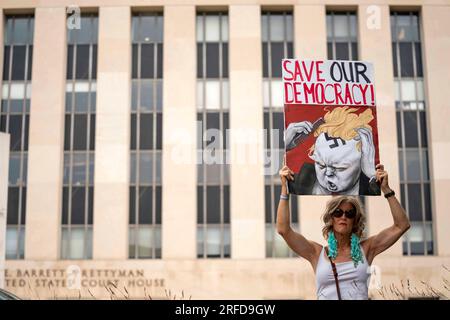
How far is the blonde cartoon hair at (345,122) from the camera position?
6352 mm

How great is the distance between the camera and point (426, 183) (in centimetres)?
2498

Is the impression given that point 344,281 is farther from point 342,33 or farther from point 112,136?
point 342,33

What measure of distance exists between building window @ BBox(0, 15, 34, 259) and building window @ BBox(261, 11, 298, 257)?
9294mm

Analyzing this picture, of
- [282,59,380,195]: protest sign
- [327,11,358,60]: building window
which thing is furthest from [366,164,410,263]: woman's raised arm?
[327,11,358,60]: building window

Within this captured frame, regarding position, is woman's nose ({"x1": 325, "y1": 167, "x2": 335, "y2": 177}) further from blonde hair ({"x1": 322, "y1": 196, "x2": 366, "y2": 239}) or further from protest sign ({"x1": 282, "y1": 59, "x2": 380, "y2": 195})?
blonde hair ({"x1": 322, "y1": 196, "x2": 366, "y2": 239})

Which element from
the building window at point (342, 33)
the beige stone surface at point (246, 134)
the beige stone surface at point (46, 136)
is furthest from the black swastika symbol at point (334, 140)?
the building window at point (342, 33)

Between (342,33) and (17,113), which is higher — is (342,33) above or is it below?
above

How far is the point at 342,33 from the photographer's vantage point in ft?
86.2

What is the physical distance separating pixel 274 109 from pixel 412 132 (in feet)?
17.8

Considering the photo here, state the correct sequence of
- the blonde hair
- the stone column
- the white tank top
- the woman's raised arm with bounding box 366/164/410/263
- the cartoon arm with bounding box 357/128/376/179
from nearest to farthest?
the white tank top, the blonde hair, the woman's raised arm with bounding box 366/164/410/263, the cartoon arm with bounding box 357/128/376/179, the stone column

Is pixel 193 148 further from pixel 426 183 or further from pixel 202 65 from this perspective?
pixel 426 183

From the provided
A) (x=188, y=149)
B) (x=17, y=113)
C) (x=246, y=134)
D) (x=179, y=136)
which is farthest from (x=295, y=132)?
(x=17, y=113)

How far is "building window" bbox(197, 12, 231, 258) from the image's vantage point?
24.7 meters
